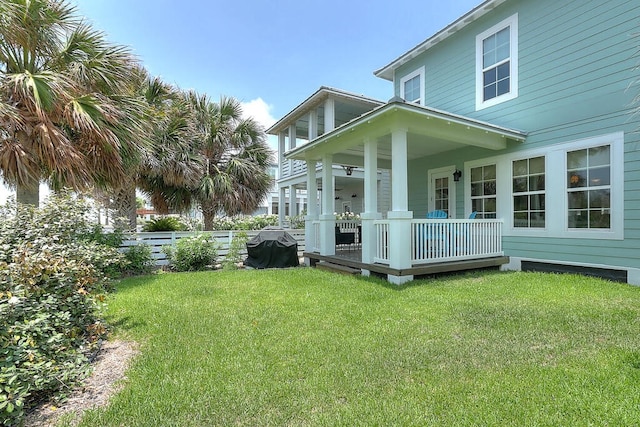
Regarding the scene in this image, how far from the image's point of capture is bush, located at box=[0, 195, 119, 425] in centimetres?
222

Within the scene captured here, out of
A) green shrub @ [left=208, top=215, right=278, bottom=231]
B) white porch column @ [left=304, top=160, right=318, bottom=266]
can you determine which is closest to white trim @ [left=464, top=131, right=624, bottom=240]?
white porch column @ [left=304, top=160, right=318, bottom=266]

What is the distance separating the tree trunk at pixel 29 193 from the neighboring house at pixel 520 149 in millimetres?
5841

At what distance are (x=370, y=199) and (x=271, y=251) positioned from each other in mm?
3484

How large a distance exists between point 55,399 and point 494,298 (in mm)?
5328

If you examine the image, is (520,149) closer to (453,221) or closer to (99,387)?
(453,221)

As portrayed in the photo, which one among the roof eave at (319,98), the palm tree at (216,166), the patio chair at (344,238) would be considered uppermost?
the roof eave at (319,98)

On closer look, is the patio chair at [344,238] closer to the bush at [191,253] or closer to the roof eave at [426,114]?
the roof eave at [426,114]

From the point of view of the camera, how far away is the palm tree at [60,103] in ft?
18.8

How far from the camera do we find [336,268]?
779 cm

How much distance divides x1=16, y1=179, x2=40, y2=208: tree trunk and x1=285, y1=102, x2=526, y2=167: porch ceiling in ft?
18.9

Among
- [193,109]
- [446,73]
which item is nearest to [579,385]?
[446,73]

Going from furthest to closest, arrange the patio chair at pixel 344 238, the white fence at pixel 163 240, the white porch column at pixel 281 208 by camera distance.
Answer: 1. the white porch column at pixel 281 208
2. the patio chair at pixel 344 238
3. the white fence at pixel 163 240

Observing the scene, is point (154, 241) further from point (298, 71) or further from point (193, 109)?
point (298, 71)

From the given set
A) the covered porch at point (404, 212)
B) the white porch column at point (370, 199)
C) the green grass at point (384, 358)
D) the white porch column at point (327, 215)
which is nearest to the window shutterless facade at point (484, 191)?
the covered porch at point (404, 212)
